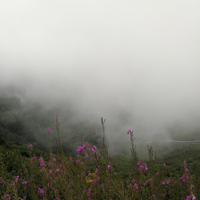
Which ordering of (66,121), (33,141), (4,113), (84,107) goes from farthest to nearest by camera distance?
1. (84,107)
2. (66,121)
3. (4,113)
4. (33,141)

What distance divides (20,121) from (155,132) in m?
33.8

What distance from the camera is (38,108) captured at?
164ft

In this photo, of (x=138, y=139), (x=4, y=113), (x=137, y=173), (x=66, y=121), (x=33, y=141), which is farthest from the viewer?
→ (x=66, y=121)

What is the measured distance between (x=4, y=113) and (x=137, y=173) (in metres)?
37.2

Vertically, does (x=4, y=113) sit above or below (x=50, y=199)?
below

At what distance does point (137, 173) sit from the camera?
1.43m

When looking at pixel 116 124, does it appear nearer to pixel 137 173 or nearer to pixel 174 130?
pixel 174 130

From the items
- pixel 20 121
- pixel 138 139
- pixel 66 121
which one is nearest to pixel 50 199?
Answer: pixel 20 121

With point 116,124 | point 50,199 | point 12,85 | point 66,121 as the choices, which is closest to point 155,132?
point 116,124

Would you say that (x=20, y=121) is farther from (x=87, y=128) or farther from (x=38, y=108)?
(x=87, y=128)

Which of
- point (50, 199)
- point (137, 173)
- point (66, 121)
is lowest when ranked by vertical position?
point (66, 121)

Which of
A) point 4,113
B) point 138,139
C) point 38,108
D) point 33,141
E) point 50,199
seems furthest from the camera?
point 38,108

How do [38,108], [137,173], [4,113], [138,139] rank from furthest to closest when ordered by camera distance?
[38,108], [138,139], [4,113], [137,173]

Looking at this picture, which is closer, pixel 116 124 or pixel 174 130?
pixel 174 130
